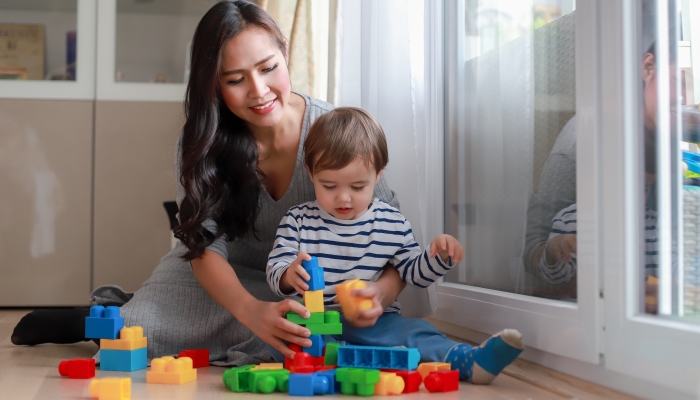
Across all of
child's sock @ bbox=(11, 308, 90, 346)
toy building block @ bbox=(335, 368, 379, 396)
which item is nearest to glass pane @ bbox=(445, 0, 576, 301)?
toy building block @ bbox=(335, 368, 379, 396)

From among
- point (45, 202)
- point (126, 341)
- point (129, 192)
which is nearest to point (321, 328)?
point (126, 341)

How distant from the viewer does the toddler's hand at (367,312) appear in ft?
3.74

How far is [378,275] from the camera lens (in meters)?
1.32

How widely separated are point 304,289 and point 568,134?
487 mm

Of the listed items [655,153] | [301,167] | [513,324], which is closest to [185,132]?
[301,167]

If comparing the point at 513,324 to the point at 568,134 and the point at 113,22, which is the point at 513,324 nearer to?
the point at 568,134

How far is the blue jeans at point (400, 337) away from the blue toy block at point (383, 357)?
0.12 meters

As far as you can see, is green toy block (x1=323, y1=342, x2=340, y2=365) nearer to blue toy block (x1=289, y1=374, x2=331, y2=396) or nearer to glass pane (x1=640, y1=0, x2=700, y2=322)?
blue toy block (x1=289, y1=374, x2=331, y2=396)

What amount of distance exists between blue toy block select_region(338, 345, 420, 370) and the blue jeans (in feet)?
0.40

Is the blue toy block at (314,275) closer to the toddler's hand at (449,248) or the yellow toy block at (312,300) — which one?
the yellow toy block at (312,300)

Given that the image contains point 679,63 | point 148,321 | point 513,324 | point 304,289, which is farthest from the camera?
point 148,321

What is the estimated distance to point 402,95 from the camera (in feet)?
5.41

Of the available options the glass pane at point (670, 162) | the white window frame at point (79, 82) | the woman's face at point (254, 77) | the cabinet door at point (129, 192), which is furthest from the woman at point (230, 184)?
the white window frame at point (79, 82)

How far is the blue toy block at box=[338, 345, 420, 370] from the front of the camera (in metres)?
1.02
